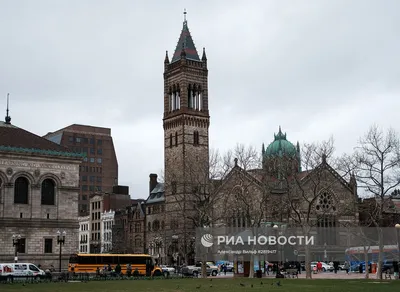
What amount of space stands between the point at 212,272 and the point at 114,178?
361ft

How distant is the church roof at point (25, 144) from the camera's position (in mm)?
68750

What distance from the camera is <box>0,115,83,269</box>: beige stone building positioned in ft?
221

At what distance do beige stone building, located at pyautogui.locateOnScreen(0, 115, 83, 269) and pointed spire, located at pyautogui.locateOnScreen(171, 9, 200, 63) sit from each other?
5932 centimetres

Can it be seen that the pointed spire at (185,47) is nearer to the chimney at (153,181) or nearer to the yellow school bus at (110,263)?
the chimney at (153,181)

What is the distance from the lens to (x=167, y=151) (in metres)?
125

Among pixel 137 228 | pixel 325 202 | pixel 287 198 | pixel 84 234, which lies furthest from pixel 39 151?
pixel 84 234

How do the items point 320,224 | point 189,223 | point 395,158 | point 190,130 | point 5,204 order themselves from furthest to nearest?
point 190,130
point 320,224
point 189,223
point 5,204
point 395,158

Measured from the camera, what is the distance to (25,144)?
7075 centimetres

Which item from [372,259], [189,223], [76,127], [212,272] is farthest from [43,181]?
[76,127]

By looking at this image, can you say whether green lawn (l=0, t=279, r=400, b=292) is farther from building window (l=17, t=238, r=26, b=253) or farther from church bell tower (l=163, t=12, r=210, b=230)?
church bell tower (l=163, t=12, r=210, b=230)

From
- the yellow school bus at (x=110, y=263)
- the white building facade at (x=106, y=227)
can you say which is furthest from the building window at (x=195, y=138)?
the yellow school bus at (x=110, y=263)

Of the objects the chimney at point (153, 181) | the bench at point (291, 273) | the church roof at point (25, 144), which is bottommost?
the bench at point (291, 273)

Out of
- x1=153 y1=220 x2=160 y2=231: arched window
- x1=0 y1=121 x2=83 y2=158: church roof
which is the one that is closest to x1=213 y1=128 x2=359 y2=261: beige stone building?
x1=0 y1=121 x2=83 y2=158: church roof

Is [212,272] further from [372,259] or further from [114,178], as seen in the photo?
[114,178]
